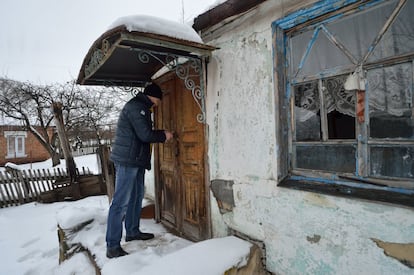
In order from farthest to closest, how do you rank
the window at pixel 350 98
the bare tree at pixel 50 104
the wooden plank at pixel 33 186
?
the bare tree at pixel 50 104 → the wooden plank at pixel 33 186 → the window at pixel 350 98

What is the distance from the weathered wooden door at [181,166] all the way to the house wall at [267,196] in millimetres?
285

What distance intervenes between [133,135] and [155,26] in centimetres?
122

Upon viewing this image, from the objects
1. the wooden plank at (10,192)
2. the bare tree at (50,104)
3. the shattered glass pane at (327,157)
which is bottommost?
the wooden plank at (10,192)

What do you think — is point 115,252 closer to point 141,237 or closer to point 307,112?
point 141,237

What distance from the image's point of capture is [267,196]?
2.27 meters

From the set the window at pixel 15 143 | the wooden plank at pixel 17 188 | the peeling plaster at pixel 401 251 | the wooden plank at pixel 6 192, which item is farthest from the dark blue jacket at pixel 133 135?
the window at pixel 15 143

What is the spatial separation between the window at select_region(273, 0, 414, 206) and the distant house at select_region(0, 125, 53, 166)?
22602mm

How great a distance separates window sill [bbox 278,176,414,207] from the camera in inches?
60.1

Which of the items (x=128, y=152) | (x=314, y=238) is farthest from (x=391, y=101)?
(x=128, y=152)

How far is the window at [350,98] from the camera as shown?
1.57m

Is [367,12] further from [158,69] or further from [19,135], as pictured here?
[19,135]

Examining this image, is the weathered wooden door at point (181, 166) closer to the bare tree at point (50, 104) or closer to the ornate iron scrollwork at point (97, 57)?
the ornate iron scrollwork at point (97, 57)

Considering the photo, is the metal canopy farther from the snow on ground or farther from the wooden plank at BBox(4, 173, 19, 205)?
the wooden plank at BBox(4, 173, 19, 205)

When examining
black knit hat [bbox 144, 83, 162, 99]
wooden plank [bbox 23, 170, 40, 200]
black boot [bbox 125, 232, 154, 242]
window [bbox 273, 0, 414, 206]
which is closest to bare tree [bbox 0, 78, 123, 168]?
wooden plank [bbox 23, 170, 40, 200]
